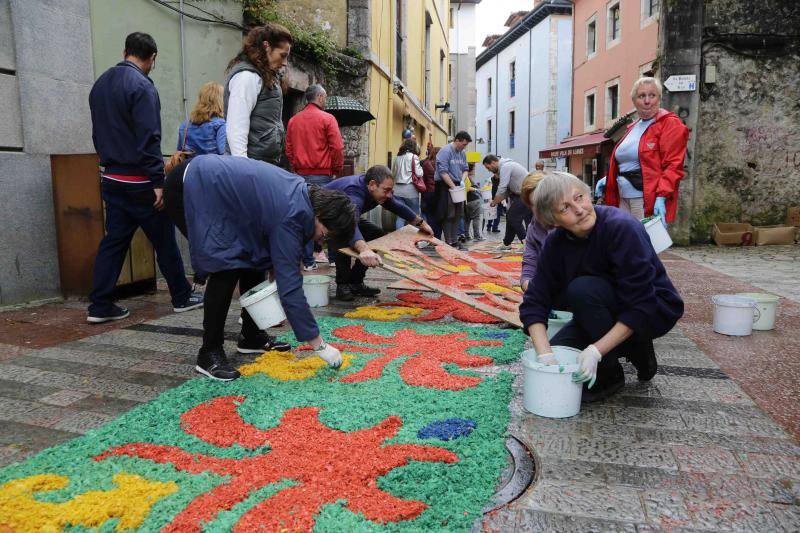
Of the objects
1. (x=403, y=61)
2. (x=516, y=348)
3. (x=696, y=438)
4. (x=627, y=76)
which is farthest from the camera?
(x=627, y=76)

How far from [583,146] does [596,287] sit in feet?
63.6

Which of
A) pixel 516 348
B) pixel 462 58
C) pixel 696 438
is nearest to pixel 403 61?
pixel 516 348

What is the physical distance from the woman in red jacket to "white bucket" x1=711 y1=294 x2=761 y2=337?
2.12 ft

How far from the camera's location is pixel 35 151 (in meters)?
4.57

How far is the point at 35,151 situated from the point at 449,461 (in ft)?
13.6

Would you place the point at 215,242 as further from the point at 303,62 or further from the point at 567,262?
the point at 303,62

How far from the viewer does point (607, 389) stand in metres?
2.73

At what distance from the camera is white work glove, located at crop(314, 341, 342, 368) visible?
9.08ft

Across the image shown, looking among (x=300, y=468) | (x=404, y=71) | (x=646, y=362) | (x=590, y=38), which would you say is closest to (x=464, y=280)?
(x=646, y=362)

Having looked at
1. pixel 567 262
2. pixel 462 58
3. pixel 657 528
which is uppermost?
pixel 462 58

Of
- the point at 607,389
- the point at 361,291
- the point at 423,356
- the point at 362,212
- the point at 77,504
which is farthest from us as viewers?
the point at 361,291

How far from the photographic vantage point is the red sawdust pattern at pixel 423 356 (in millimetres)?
2914

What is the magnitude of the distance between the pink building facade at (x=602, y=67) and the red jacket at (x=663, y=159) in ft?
47.4

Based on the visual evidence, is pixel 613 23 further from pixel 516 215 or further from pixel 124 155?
pixel 124 155
